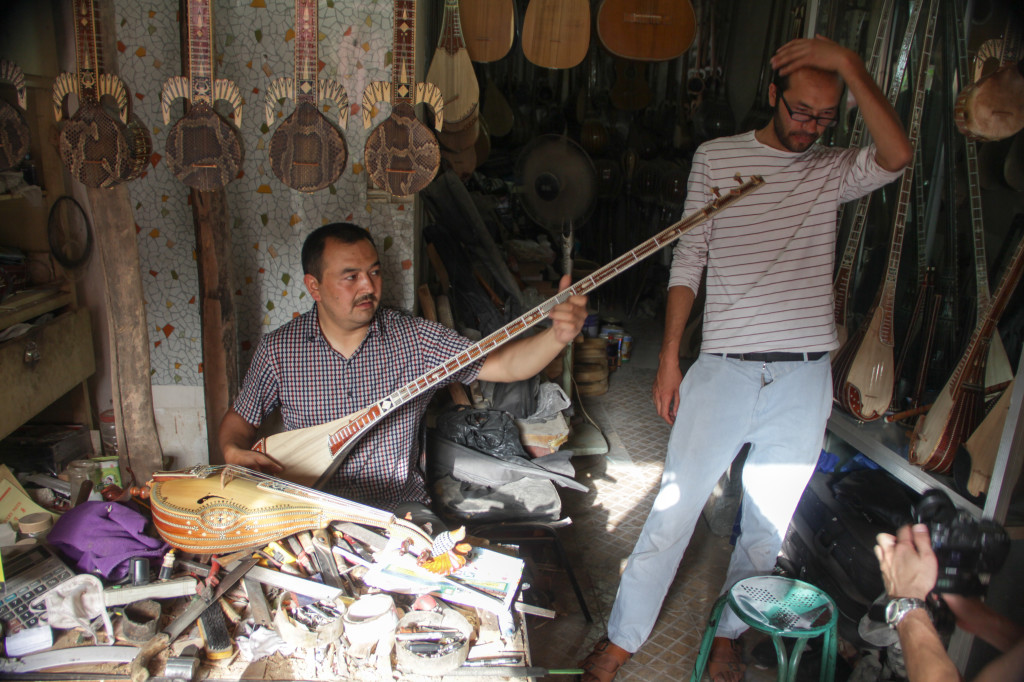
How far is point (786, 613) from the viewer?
6.09 ft

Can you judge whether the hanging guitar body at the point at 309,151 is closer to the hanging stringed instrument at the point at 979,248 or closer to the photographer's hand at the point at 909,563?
the photographer's hand at the point at 909,563

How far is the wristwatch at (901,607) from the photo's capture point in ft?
4.32

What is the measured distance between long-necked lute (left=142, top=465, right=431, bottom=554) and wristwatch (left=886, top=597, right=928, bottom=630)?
0.99 m

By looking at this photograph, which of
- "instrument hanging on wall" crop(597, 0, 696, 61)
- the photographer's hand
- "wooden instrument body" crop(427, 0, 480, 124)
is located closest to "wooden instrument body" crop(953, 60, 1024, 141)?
"instrument hanging on wall" crop(597, 0, 696, 61)

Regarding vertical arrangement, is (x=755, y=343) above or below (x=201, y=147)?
below

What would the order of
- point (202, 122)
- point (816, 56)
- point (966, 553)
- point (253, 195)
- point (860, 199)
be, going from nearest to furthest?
point (966, 553) < point (816, 56) < point (202, 122) < point (253, 195) < point (860, 199)

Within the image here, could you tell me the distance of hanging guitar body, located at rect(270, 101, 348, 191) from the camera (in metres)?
1.90

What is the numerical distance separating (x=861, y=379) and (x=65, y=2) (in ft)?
11.3

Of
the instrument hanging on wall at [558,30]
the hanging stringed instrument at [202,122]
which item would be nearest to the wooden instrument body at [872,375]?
the instrument hanging on wall at [558,30]

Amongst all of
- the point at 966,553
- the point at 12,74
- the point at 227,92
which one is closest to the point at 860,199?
the point at 966,553

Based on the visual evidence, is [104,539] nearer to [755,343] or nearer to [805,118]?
[755,343]

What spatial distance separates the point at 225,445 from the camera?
2.03 m

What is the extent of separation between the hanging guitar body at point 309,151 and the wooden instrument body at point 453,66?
0.81m

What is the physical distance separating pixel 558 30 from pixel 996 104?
4.88ft
